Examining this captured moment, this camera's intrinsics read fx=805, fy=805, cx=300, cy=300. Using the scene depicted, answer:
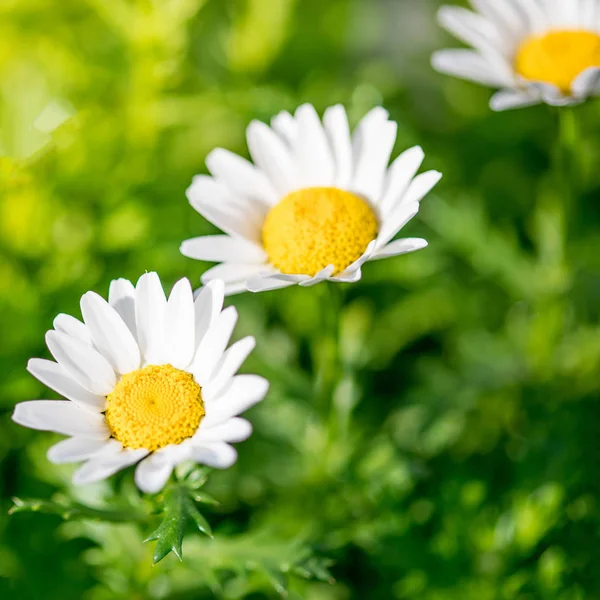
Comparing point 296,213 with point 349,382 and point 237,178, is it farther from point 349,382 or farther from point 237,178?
point 349,382

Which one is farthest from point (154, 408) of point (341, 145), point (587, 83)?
point (587, 83)

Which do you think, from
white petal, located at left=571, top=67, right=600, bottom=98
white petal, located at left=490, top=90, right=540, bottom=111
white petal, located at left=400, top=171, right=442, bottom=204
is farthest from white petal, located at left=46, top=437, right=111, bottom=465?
white petal, located at left=571, top=67, right=600, bottom=98

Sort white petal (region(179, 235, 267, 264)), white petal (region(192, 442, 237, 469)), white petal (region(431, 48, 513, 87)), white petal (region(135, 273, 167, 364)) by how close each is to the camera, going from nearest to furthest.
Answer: white petal (region(192, 442, 237, 469)) → white petal (region(135, 273, 167, 364)) → white petal (region(179, 235, 267, 264)) → white petal (region(431, 48, 513, 87))

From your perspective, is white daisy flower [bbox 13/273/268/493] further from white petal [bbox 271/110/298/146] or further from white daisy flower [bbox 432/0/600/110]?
white daisy flower [bbox 432/0/600/110]

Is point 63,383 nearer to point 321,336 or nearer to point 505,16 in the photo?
point 321,336

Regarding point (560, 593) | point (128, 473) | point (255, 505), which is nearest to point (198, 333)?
point (128, 473)

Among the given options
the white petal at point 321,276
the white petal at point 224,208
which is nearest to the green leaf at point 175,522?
the white petal at point 321,276
